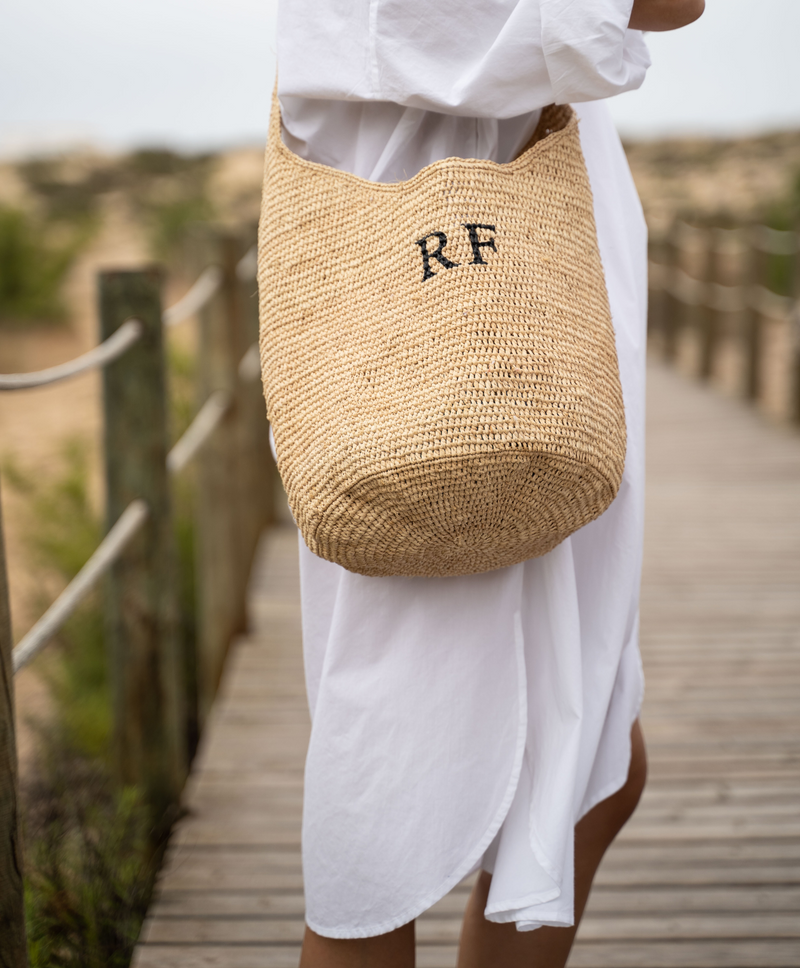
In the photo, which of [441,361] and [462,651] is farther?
[462,651]

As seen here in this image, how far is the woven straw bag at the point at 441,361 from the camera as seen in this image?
788 mm

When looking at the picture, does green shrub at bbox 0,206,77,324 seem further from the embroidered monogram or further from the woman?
the embroidered monogram

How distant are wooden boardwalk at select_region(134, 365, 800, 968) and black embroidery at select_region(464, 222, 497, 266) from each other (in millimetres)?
1149

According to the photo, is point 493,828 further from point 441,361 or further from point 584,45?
point 584,45

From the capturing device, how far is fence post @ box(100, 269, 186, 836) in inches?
70.7

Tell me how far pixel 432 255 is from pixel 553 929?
73cm

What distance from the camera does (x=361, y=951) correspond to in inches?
41.1

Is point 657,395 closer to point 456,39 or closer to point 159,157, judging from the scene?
point 456,39

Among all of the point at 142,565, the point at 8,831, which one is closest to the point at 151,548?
the point at 142,565

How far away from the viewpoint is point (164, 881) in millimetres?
1719

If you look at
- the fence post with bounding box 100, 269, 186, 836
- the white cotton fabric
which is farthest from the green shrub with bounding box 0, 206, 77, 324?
the white cotton fabric

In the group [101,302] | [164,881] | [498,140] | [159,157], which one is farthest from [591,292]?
[159,157]

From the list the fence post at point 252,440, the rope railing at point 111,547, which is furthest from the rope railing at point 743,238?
the rope railing at point 111,547

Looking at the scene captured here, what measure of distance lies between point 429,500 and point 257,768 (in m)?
1.47
